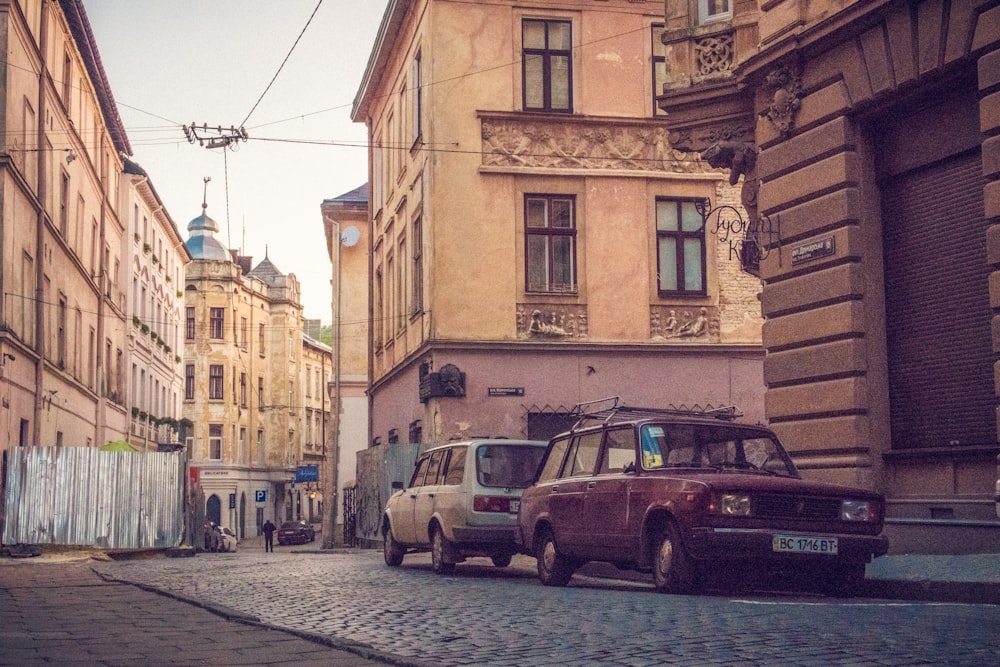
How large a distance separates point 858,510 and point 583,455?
3.02 meters

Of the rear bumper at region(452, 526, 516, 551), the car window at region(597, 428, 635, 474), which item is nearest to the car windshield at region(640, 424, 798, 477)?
the car window at region(597, 428, 635, 474)

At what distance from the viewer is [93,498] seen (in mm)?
25984

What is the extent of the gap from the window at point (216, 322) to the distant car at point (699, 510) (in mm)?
72956

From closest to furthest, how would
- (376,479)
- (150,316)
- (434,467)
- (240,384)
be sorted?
(434,467), (376,479), (150,316), (240,384)

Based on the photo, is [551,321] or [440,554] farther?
[551,321]

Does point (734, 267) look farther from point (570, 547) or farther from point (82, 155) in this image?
point (82, 155)

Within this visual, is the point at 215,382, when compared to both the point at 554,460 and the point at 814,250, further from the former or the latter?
the point at 814,250

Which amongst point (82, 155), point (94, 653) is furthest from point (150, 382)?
point (94, 653)

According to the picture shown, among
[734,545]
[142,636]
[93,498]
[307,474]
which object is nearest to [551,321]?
[93,498]

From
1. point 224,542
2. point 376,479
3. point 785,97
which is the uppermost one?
point 785,97

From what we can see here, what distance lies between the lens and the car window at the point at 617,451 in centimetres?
1279

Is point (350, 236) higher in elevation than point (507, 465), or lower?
higher

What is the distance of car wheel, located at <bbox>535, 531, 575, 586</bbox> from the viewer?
45.4ft

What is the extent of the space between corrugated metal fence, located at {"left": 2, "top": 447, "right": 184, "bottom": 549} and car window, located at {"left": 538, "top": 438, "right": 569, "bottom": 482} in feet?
43.8
